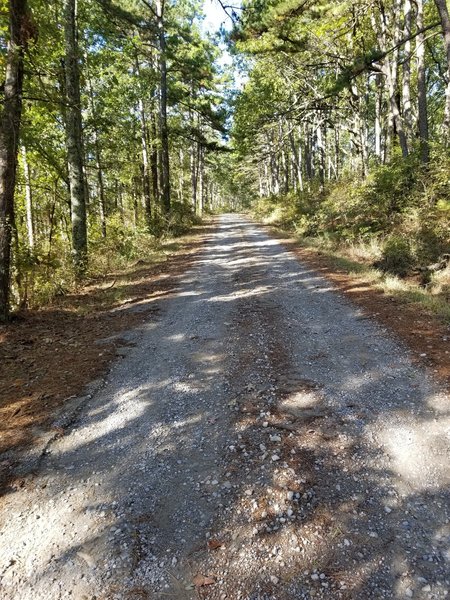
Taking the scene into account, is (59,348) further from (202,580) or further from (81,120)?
(81,120)

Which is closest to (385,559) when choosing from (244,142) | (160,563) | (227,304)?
(160,563)

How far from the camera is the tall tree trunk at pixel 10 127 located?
590 cm

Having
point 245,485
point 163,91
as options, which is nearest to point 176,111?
point 163,91

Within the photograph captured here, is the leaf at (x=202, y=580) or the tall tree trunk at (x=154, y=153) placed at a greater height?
the tall tree trunk at (x=154, y=153)

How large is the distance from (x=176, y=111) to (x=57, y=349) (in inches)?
914

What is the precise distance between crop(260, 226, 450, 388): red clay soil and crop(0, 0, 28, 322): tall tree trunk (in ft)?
19.8

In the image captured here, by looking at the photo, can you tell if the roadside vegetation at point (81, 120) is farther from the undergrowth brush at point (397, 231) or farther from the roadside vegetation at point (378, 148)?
the undergrowth brush at point (397, 231)

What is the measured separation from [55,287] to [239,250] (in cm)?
760

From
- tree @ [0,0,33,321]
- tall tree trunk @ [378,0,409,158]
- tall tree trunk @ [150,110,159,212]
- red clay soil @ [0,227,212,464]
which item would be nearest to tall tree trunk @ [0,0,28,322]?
tree @ [0,0,33,321]

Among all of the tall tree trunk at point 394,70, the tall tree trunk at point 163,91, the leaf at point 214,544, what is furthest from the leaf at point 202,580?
the tall tree trunk at point 163,91

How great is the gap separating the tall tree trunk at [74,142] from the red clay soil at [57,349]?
1.35m

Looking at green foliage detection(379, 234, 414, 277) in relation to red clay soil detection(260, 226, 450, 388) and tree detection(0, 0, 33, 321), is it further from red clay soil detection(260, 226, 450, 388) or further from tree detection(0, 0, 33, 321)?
tree detection(0, 0, 33, 321)

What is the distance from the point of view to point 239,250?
572 inches

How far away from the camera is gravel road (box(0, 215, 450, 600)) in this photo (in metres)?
2.29
